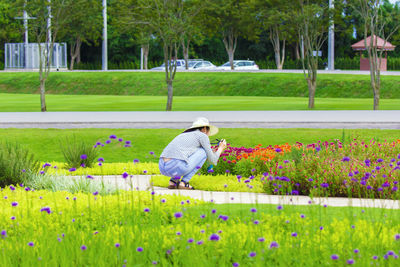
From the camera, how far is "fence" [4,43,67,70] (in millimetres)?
62094

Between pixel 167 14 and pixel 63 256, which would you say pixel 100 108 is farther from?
pixel 63 256

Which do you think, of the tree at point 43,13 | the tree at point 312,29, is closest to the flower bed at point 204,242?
the tree at point 43,13

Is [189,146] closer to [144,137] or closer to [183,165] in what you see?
[183,165]

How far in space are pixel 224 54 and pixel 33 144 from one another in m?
65.6

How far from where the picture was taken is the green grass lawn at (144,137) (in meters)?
17.6

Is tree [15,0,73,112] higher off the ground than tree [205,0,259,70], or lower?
lower

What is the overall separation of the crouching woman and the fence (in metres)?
52.0

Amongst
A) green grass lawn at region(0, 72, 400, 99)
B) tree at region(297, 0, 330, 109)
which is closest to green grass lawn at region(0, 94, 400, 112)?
tree at region(297, 0, 330, 109)

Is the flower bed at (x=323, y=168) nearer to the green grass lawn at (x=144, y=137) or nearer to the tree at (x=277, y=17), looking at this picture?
the green grass lawn at (x=144, y=137)

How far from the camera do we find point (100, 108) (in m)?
33.7

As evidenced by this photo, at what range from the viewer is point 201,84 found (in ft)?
159

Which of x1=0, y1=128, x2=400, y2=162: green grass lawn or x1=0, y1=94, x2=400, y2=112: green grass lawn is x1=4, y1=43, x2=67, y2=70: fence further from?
x1=0, y1=128, x2=400, y2=162: green grass lawn

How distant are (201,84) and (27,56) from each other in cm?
2094

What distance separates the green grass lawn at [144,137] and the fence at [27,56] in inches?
1686
